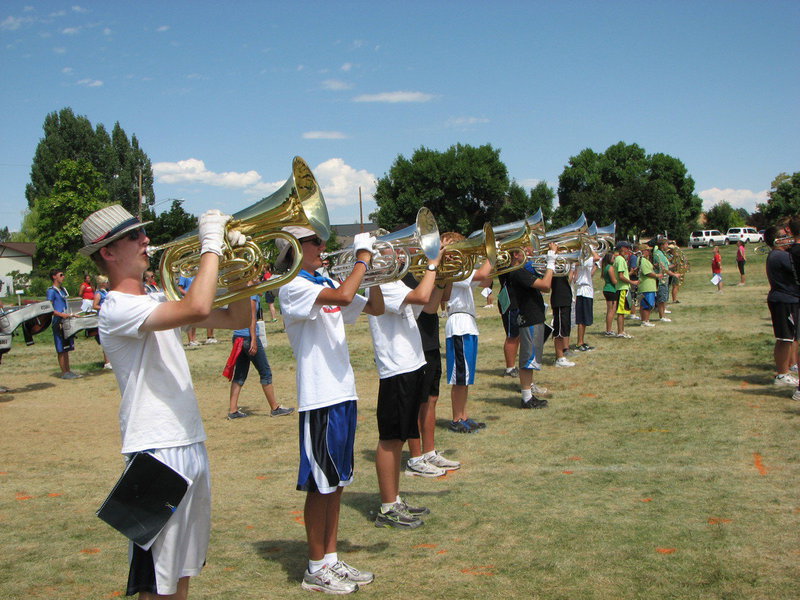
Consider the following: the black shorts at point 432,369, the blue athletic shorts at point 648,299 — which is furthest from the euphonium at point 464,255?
the blue athletic shorts at point 648,299

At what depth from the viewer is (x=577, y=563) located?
4.30m

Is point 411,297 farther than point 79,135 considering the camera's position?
No

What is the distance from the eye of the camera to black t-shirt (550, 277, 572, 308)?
1147 cm

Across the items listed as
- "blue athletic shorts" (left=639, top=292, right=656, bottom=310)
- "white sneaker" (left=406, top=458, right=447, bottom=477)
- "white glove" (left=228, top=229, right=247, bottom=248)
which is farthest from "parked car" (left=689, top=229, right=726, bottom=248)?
"white glove" (left=228, top=229, right=247, bottom=248)

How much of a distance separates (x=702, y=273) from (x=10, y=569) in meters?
35.0

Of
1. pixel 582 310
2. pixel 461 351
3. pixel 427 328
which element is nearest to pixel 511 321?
pixel 461 351

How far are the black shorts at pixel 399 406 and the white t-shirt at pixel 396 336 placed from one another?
6 cm

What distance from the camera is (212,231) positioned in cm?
295

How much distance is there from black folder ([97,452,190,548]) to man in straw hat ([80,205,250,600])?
53 millimetres

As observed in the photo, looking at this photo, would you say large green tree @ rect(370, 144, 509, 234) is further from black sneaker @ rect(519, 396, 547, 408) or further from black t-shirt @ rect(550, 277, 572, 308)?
black sneaker @ rect(519, 396, 547, 408)

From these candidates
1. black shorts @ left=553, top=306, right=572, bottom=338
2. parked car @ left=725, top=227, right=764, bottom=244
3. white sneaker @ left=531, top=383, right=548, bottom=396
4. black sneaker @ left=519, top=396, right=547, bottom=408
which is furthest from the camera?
parked car @ left=725, top=227, right=764, bottom=244

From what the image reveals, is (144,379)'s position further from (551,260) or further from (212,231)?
(551,260)

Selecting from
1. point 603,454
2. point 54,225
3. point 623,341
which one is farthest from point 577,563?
point 54,225

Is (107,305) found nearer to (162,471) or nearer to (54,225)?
(162,471)
